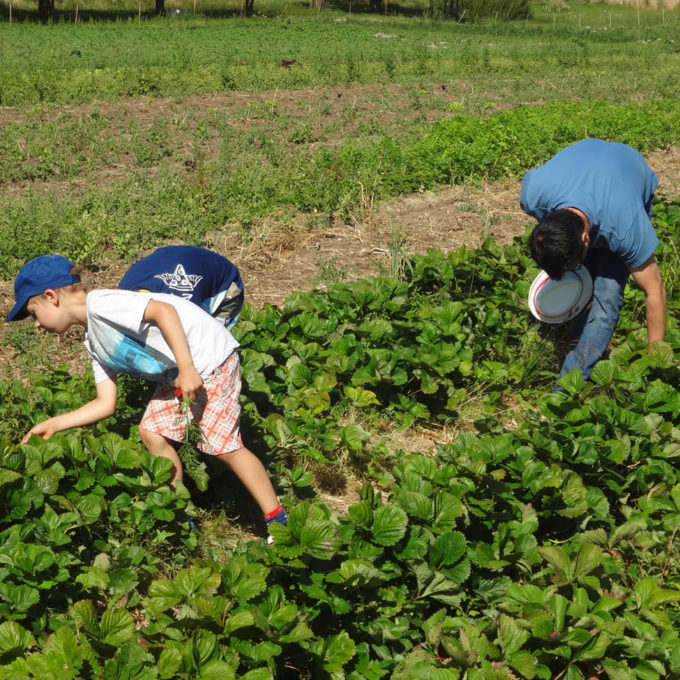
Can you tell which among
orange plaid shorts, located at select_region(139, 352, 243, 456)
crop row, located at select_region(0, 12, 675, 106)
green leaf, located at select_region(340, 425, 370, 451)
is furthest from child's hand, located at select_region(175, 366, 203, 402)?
crop row, located at select_region(0, 12, 675, 106)

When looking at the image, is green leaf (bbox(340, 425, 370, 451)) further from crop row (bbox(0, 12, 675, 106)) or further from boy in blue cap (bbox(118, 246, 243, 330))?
crop row (bbox(0, 12, 675, 106))

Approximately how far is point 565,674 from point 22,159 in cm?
830

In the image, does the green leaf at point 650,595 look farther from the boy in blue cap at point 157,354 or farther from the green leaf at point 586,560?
the boy in blue cap at point 157,354

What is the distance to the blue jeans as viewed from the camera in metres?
4.38

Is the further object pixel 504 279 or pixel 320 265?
pixel 320 265

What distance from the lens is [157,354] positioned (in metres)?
3.05

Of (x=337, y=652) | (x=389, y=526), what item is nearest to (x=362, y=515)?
(x=389, y=526)

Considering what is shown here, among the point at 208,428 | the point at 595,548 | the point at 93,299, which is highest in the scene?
the point at 93,299

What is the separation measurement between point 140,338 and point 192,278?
65 centimetres

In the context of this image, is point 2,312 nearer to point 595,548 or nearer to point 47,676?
point 47,676

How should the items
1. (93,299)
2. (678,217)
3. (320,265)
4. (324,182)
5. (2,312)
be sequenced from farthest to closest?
(324,182) < (678,217) < (320,265) < (2,312) < (93,299)

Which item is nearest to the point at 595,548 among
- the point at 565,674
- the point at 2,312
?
the point at 565,674

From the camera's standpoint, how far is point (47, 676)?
2236 mm

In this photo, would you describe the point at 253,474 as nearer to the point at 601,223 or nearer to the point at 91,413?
the point at 91,413
